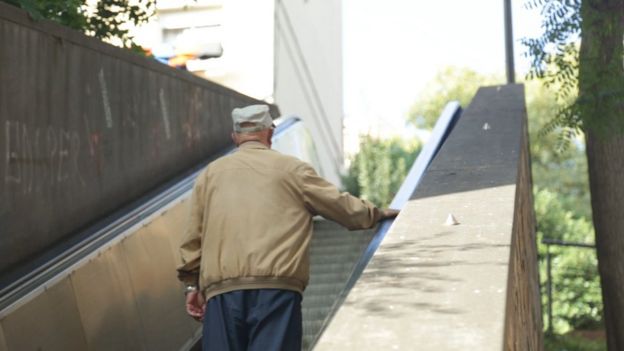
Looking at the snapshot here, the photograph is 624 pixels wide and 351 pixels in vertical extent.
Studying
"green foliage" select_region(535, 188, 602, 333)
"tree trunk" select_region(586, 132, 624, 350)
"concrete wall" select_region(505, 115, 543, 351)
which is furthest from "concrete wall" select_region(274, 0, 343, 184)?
"concrete wall" select_region(505, 115, 543, 351)

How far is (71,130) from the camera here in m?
7.63

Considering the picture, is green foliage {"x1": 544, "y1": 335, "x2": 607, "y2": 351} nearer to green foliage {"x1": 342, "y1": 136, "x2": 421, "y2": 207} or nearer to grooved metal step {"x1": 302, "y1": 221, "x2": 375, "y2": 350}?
grooved metal step {"x1": 302, "y1": 221, "x2": 375, "y2": 350}

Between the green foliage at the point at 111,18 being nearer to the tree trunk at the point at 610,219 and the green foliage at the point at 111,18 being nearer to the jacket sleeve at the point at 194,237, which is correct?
the jacket sleeve at the point at 194,237

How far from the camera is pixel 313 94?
2691 centimetres

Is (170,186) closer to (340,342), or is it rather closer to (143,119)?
(143,119)

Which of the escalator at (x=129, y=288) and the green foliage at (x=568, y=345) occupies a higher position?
the escalator at (x=129, y=288)

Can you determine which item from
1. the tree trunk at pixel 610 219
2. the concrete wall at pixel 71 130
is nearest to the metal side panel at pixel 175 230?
the concrete wall at pixel 71 130

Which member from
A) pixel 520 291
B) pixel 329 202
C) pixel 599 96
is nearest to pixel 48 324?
pixel 329 202

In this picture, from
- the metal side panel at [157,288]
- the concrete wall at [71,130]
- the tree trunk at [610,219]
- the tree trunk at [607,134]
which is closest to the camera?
the concrete wall at [71,130]

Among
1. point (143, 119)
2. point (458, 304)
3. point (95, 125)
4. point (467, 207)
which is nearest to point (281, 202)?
point (467, 207)

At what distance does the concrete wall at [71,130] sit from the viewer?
22.1 feet

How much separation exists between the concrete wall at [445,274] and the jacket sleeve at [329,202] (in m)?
0.25

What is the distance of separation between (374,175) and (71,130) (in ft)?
48.7

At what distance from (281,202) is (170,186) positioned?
468 centimetres
